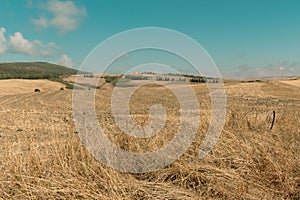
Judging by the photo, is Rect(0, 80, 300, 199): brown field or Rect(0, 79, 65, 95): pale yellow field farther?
Rect(0, 79, 65, 95): pale yellow field

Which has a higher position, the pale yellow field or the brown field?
the brown field

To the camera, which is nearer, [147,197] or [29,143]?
[147,197]

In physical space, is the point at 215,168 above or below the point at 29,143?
below

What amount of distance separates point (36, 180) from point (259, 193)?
299cm

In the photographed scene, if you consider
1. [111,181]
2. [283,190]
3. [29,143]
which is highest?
[29,143]

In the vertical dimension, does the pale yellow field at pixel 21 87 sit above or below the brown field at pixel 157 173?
below

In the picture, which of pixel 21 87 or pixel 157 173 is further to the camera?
pixel 21 87

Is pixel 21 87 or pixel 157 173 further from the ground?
pixel 157 173

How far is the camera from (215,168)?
440cm

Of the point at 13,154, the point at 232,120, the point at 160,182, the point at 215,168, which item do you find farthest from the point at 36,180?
the point at 232,120

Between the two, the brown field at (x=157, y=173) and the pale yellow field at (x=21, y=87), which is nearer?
the brown field at (x=157, y=173)

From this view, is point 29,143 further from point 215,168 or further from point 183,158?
point 215,168

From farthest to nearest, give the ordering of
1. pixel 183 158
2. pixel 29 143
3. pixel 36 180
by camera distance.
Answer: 1. pixel 183 158
2. pixel 29 143
3. pixel 36 180

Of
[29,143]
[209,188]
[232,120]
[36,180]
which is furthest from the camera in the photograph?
[232,120]
